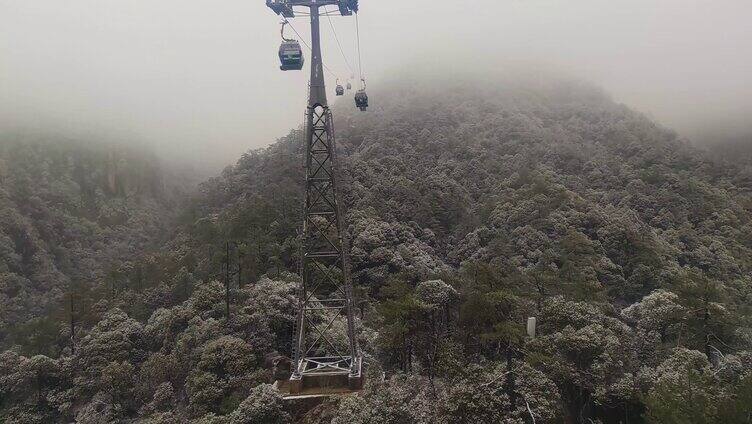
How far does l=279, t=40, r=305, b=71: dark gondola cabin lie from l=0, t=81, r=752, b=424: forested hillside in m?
11.8

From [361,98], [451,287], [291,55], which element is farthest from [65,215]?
[291,55]

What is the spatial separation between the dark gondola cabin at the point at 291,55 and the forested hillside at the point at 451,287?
38.6 ft

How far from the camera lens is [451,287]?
1030 inches

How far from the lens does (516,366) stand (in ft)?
61.5

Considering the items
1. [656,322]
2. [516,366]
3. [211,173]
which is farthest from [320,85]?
[211,173]

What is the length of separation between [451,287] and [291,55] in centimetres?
1561

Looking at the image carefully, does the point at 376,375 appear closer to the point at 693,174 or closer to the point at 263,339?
the point at 263,339

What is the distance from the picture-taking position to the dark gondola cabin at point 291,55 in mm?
17531

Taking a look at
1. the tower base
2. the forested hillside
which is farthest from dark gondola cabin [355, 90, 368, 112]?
the tower base

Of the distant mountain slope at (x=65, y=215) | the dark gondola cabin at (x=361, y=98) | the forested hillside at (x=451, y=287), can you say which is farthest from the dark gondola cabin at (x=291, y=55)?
the distant mountain slope at (x=65, y=215)

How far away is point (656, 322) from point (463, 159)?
3636 centimetres

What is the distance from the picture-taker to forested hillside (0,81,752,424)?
58.7ft

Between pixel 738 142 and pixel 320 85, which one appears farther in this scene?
pixel 738 142

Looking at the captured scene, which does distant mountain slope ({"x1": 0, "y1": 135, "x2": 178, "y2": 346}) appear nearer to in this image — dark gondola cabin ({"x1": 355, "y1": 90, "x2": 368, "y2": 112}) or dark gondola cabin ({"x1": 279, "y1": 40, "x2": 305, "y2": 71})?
dark gondola cabin ({"x1": 355, "y1": 90, "x2": 368, "y2": 112})
